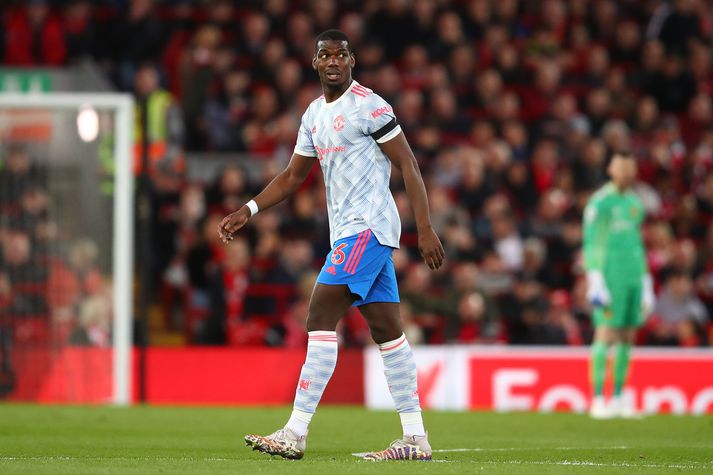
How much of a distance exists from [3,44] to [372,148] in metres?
12.5

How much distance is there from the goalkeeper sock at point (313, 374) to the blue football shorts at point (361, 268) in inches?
10.6

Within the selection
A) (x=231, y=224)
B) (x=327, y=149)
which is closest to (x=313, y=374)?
(x=231, y=224)

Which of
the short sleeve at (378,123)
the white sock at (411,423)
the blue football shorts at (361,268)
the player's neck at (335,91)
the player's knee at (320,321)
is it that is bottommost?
the white sock at (411,423)

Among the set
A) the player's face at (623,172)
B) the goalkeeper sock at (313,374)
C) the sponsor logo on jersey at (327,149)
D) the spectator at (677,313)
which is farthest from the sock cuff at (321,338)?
the spectator at (677,313)

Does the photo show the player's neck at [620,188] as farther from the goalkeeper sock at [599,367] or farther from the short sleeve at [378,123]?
the short sleeve at [378,123]

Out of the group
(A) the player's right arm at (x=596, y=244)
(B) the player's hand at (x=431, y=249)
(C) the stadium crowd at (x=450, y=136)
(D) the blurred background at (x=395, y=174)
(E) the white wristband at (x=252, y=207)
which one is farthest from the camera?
(C) the stadium crowd at (x=450, y=136)

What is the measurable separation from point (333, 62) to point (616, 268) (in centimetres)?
594

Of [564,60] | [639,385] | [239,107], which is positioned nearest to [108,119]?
[239,107]

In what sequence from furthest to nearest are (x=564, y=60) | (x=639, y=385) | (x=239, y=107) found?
(x=564, y=60), (x=239, y=107), (x=639, y=385)

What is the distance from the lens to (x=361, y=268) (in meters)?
6.88

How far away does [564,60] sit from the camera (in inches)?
829

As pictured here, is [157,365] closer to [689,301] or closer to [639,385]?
[639,385]

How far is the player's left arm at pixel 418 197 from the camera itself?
6684 millimetres

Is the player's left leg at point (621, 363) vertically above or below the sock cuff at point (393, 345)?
below
